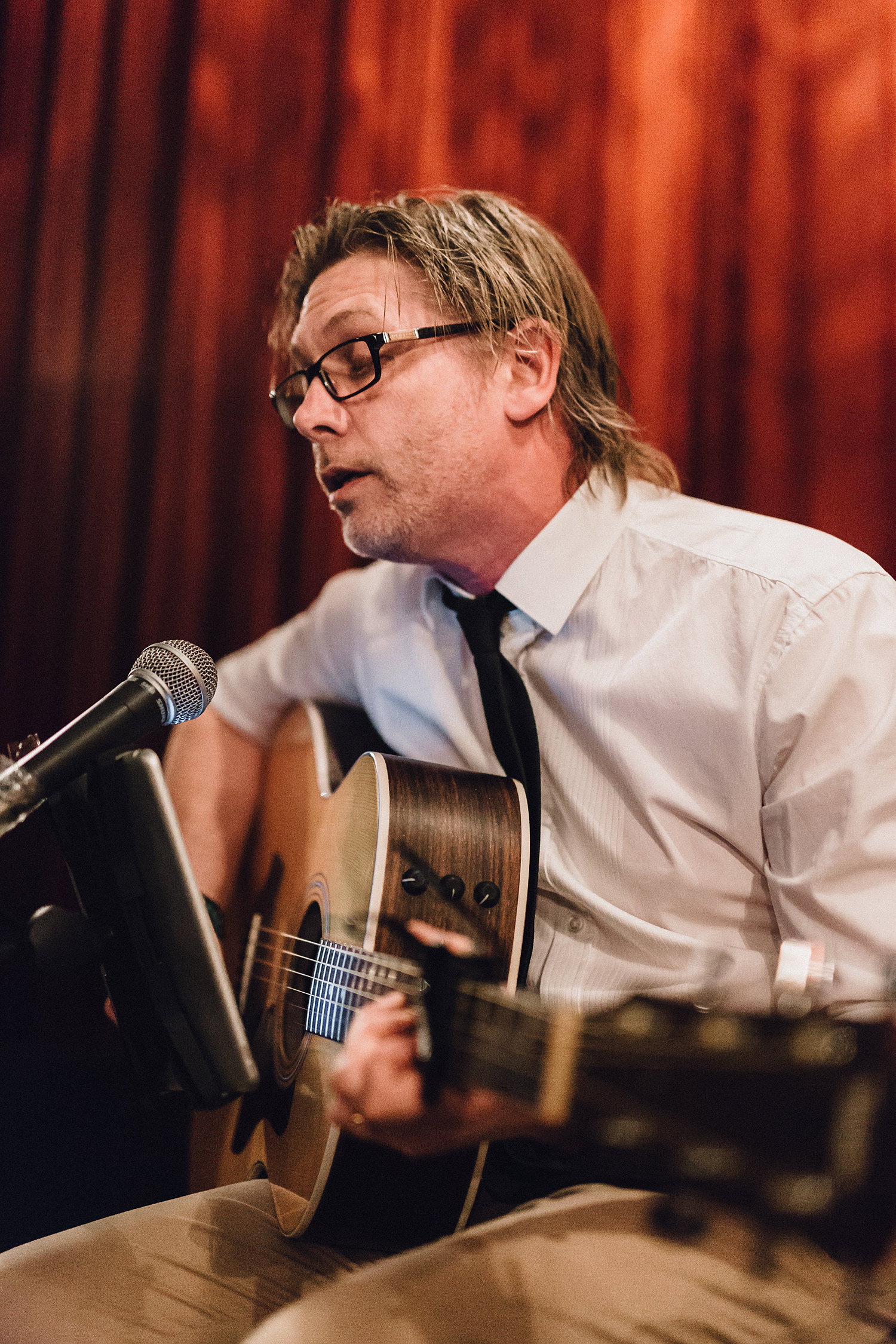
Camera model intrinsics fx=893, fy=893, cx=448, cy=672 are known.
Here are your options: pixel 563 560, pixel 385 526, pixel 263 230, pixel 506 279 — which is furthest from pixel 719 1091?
pixel 263 230

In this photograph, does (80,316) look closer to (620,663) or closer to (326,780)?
(326,780)

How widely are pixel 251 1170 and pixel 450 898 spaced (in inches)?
21.7

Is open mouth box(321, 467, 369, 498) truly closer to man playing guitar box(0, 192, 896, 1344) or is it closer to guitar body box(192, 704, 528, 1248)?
man playing guitar box(0, 192, 896, 1344)

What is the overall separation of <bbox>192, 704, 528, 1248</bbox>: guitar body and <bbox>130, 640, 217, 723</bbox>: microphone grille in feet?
0.91

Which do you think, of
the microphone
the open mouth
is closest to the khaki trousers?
the microphone

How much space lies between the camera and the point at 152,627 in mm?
2021

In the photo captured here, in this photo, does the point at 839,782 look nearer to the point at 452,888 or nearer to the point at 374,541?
the point at 452,888

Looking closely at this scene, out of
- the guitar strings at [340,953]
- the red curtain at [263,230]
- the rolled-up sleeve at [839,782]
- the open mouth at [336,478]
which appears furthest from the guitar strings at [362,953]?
the red curtain at [263,230]

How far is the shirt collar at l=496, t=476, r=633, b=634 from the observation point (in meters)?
1.35

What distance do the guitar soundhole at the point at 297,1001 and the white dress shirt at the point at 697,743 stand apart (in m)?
0.31

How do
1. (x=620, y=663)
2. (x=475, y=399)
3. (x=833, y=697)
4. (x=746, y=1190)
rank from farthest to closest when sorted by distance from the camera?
(x=475, y=399) → (x=620, y=663) → (x=833, y=697) → (x=746, y=1190)

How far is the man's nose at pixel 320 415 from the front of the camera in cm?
139

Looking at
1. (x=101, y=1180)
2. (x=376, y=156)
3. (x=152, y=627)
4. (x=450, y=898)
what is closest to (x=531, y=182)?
(x=376, y=156)

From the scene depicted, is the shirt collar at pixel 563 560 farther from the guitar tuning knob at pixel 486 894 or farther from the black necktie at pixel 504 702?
the guitar tuning knob at pixel 486 894
